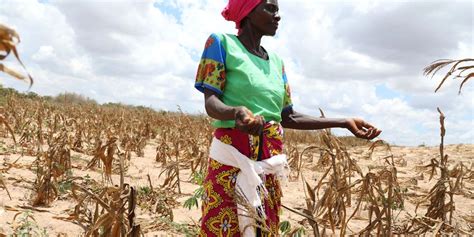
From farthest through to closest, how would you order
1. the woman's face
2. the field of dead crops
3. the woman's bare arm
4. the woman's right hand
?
1. the woman's bare arm
2. the woman's face
3. the field of dead crops
4. the woman's right hand

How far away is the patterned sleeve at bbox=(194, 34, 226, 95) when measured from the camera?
1.67 meters

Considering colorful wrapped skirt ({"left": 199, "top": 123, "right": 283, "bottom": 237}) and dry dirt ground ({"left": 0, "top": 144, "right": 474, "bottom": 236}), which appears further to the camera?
dry dirt ground ({"left": 0, "top": 144, "right": 474, "bottom": 236})

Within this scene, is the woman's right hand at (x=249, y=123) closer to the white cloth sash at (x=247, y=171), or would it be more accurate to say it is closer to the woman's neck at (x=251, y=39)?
the white cloth sash at (x=247, y=171)

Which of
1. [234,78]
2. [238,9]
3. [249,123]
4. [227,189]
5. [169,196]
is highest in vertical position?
[238,9]

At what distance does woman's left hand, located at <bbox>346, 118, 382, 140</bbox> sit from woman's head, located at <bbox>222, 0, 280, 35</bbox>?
0.49 m

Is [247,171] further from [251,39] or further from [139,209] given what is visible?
[139,209]

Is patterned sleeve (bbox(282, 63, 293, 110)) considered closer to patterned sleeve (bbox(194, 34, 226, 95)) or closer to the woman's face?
the woman's face

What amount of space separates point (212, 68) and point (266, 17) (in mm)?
307

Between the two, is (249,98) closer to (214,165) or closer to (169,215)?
(214,165)

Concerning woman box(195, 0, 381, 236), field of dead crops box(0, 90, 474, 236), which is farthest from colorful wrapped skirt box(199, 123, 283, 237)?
field of dead crops box(0, 90, 474, 236)

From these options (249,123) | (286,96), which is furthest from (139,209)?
(249,123)

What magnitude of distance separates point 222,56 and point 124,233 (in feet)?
2.30

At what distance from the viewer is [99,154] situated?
1831mm

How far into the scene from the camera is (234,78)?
1694mm
